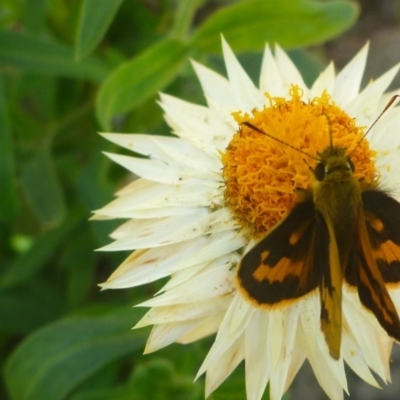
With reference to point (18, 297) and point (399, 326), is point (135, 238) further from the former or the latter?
point (18, 297)

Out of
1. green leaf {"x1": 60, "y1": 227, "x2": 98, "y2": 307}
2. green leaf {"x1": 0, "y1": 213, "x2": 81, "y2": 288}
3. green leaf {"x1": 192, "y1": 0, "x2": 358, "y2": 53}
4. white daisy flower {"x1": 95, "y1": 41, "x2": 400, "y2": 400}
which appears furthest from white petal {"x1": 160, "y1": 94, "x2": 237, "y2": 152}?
green leaf {"x1": 60, "y1": 227, "x2": 98, "y2": 307}

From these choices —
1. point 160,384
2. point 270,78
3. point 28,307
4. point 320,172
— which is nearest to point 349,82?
point 270,78

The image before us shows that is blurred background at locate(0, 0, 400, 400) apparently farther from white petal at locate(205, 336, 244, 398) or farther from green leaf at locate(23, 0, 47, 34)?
white petal at locate(205, 336, 244, 398)

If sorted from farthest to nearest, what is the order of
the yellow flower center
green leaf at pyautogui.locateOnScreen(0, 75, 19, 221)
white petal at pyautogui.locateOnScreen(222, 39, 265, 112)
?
green leaf at pyautogui.locateOnScreen(0, 75, 19, 221) < white petal at pyautogui.locateOnScreen(222, 39, 265, 112) < the yellow flower center

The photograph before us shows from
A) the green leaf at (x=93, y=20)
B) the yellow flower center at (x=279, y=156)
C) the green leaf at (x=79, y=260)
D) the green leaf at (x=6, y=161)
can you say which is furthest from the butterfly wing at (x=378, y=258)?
the green leaf at (x=79, y=260)

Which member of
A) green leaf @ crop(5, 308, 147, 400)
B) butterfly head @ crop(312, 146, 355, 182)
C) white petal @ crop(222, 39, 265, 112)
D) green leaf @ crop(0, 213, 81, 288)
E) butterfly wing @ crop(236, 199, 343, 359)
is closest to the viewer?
butterfly wing @ crop(236, 199, 343, 359)

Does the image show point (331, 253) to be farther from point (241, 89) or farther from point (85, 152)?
point (85, 152)
